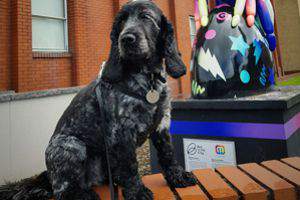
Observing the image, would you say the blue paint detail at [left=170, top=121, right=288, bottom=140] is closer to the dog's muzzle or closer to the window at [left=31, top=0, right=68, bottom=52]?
the dog's muzzle

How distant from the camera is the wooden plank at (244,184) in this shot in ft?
7.69

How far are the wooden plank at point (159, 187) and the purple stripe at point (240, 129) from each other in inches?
66.2

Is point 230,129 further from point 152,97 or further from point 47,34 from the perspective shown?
point 47,34

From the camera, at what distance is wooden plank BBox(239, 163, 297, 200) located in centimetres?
239

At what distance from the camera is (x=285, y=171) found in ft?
9.24

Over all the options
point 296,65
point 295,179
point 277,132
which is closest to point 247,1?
point 277,132

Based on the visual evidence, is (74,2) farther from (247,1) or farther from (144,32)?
(144,32)

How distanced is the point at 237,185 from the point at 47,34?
23.7ft

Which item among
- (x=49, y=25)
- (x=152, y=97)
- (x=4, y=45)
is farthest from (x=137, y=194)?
(x=49, y=25)

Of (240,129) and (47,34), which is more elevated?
(47,34)

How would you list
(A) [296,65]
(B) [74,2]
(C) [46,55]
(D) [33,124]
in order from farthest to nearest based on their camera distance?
1. (A) [296,65]
2. (B) [74,2]
3. (C) [46,55]
4. (D) [33,124]

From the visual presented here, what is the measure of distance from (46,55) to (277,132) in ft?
19.9

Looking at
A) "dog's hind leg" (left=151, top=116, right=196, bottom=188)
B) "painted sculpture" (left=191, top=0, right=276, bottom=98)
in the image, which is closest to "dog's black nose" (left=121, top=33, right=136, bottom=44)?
"dog's hind leg" (left=151, top=116, right=196, bottom=188)

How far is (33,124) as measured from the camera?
6355mm
